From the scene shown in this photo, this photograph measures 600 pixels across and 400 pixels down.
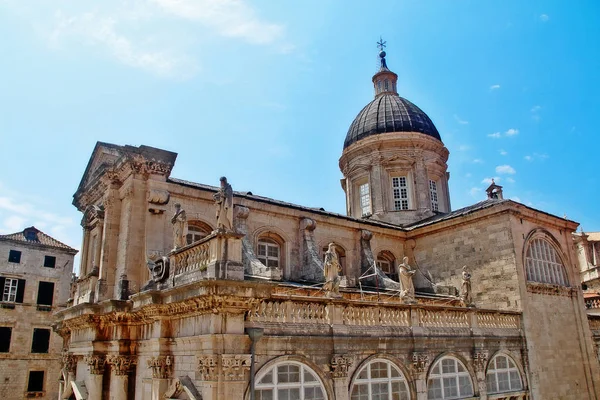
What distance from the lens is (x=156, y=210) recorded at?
56.1 feet

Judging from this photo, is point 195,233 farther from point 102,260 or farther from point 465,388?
point 465,388

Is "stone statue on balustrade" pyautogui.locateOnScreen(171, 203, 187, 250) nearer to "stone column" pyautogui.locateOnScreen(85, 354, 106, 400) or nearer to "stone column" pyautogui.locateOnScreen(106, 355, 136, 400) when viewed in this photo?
"stone column" pyautogui.locateOnScreen(106, 355, 136, 400)

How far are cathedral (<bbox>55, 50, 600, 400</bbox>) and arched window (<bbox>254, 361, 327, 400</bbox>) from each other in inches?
1.5

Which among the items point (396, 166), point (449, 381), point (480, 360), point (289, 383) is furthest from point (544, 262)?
point (289, 383)

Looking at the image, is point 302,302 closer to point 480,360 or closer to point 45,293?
point 480,360

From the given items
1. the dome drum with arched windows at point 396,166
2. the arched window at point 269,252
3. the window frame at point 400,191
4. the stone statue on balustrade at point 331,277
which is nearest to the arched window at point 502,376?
the stone statue on balustrade at point 331,277

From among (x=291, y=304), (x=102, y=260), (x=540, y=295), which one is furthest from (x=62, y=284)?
(x=540, y=295)

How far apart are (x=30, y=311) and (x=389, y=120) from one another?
87.0 feet

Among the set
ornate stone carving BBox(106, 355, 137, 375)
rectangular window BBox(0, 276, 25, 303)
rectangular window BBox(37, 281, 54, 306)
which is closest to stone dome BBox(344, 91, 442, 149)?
ornate stone carving BBox(106, 355, 137, 375)

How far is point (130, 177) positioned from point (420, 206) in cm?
1715

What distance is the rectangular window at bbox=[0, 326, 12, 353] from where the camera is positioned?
31609 millimetres

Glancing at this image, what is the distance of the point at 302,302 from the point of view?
13.0 m

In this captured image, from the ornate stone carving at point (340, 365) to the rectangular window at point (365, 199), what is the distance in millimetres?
16825

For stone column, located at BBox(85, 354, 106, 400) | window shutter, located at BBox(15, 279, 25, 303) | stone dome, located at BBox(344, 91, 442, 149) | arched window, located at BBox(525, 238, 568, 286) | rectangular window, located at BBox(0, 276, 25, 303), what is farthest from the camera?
window shutter, located at BBox(15, 279, 25, 303)
